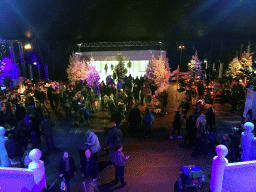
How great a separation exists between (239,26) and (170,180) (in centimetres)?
1242

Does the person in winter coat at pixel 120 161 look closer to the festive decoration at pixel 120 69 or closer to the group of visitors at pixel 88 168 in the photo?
the group of visitors at pixel 88 168

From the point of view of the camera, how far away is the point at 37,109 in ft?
23.7

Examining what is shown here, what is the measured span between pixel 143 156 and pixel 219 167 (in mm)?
2616

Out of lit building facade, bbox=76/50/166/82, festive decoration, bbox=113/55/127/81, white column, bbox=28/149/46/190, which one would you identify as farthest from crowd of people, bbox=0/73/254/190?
lit building facade, bbox=76/50/166/82

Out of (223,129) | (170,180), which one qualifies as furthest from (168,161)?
(223,129)

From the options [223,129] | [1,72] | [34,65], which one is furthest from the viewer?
[34,65]

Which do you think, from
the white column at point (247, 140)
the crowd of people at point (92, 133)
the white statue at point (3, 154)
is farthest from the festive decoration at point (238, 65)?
the white statue at point (3, 154)

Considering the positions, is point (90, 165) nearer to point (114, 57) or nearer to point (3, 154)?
point (3, 154)

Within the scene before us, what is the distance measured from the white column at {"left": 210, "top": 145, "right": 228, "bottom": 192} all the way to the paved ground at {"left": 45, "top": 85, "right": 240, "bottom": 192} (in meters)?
0.65

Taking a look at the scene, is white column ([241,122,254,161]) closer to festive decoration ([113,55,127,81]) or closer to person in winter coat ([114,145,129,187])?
person in winter coat ([114,145,129,187])

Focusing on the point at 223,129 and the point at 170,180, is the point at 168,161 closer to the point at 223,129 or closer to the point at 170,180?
the point at 170,180

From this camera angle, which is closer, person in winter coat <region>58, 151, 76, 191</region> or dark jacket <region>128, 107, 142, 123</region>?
person in winter coat <region>58, 151, 76, 191</region>

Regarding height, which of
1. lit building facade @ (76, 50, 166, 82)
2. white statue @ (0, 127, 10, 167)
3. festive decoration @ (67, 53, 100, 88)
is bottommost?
white statue @ (0, 127, 10, 167)

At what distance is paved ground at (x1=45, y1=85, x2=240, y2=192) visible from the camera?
4.59 meters
